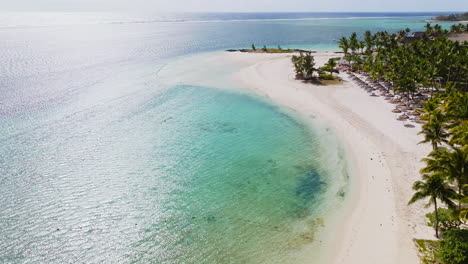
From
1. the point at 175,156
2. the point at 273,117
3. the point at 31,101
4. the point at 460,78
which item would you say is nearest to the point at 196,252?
the point at 175,156

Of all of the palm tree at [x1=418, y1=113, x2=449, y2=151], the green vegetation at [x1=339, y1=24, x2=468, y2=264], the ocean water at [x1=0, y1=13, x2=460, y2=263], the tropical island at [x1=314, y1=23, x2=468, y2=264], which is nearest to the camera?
the green vegetation at [x1=339, y1=24, x2=468, y2=264]

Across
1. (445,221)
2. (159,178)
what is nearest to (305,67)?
(159,178)

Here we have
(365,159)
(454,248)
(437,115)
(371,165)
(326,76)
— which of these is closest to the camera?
(454,248)

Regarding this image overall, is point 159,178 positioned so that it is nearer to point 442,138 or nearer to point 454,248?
point 454,248

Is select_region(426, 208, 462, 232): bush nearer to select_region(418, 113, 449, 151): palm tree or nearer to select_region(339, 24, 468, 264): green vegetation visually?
select_region(339, 24, 468, 264): green vegetation

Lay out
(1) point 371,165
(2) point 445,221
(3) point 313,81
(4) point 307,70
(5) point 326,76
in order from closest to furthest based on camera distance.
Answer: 1. (2) point 445,221
2. (1) point 371,165
3. (3) point 313,81
4. (4) point 307,70
5. (5) point 326,76

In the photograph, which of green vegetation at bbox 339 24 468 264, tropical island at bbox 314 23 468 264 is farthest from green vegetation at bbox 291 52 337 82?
green vegetation at bbox 339 24 468 264

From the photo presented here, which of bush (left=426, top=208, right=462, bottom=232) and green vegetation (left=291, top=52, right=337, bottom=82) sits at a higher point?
green vegetation (left=291, top=52, right=337, bottom=82)
